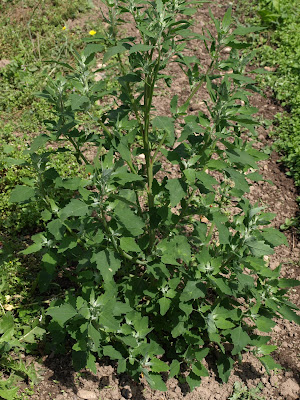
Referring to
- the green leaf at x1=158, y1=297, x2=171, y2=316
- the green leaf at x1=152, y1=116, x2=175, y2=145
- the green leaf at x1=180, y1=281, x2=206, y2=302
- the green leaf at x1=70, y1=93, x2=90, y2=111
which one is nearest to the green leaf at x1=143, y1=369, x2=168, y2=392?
the green leaf at x1=158, y1=297, x2=171, y2=316

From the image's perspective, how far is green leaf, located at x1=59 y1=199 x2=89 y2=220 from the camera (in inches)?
82.2

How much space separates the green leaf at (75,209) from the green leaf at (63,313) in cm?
57

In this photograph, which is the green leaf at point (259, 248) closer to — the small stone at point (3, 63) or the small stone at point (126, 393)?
the small stone at point (126, 393)

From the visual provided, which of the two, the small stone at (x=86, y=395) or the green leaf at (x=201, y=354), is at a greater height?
the green leaf at (x=201, y=354)

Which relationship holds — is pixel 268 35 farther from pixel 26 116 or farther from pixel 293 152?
pixel 26 116

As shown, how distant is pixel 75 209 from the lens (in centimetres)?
212

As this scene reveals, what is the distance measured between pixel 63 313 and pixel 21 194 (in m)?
0.70

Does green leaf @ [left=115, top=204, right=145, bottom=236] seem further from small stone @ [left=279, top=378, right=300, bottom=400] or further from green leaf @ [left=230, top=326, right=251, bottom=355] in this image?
small stone @ [left=279, top=378, right=300, bottom=400]

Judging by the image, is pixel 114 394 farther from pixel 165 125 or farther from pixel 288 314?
pixel 165 125

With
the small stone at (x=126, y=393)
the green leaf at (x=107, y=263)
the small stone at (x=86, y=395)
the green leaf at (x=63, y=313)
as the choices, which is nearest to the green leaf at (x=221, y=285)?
the green leaf at (x=107, y=263)

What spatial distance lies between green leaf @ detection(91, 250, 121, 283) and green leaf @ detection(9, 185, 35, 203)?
0.53 metres

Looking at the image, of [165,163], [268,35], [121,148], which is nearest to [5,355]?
[121,148]

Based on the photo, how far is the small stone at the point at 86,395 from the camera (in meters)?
2.89

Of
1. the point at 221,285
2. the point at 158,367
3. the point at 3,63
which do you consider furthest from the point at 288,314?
the point at 3,63
